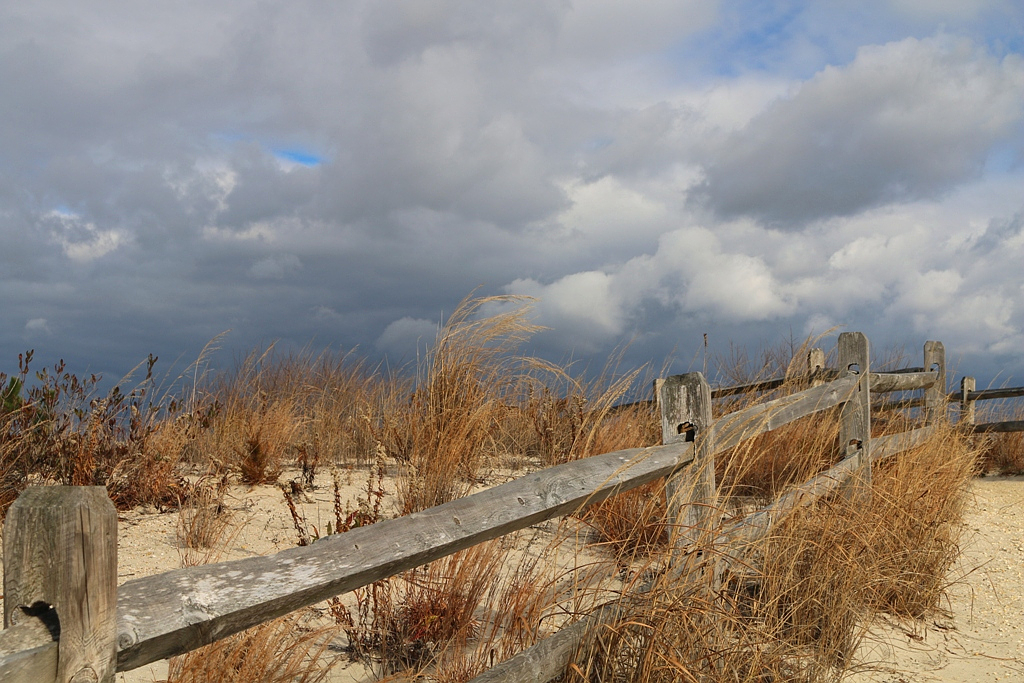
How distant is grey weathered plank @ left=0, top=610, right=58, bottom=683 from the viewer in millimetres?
1606

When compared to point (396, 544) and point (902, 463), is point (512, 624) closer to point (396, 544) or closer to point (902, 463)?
point (396, 544)

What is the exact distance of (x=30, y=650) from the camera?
165 centimetres

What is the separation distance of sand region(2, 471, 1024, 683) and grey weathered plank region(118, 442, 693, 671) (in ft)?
5.17

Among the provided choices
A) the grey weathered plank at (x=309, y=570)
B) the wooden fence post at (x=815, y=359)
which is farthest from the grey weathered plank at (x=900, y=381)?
the grey weathered plank at (x=309, y=570)

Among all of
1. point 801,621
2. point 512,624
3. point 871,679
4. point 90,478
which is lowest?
point 871,679

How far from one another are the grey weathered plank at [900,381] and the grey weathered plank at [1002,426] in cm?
314

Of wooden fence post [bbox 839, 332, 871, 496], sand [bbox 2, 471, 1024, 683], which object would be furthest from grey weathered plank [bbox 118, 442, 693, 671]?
wooden fence post [bbox 839, 332, 871, 496]

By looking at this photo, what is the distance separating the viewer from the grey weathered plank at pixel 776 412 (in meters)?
4.06

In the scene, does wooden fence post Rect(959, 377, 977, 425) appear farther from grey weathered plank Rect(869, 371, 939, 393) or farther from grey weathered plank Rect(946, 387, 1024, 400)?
grey weathered plank Rect(869, 371, 939, 393)

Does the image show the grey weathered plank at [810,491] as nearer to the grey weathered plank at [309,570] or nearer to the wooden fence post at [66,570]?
the grey weathered plank at [309,570]

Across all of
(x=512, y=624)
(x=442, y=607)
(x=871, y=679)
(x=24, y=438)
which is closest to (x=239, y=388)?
(x=24, y=438)

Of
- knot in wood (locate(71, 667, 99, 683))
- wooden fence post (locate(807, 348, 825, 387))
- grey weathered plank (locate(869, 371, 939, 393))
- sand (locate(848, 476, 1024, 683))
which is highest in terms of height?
wooden fence post (locate(807, 348, 825, 387))

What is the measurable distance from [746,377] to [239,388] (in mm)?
7333

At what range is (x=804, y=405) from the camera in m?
5.26
